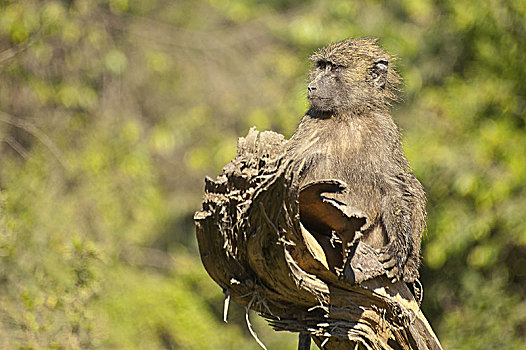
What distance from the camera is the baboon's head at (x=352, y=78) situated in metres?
2.26

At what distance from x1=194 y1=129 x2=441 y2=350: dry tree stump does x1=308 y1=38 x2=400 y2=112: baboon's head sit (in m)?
0.39

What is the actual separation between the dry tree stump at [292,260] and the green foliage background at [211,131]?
6.66ft

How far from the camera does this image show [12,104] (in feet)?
20.0

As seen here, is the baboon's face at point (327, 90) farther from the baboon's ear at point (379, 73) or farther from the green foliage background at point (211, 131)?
the green foliage background at point (211, 131)

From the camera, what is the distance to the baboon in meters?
2.11

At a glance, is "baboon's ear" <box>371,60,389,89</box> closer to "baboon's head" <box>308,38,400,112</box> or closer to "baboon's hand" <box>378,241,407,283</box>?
"baboon's head" <box>308,38,400,112</box>

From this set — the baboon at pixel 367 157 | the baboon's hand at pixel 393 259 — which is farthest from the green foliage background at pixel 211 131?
the baboon's hand at pixel 393 259

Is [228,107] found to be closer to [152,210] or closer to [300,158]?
[152,210]

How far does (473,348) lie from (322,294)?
4306mm

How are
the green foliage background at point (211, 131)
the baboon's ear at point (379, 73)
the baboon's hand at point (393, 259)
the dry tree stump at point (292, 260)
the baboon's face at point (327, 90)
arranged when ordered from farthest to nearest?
the green foliage background at point (211, 131) < the baboon's ear at point (379, 73) < the baboon's face at point (327, 90) < the baboon's hand at point (393, 259) < the dry tree stump at point (292, 260)

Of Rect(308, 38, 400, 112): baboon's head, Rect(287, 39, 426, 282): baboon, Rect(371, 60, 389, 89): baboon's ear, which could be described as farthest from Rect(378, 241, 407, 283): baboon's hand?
Rect(371, 60, 389, 89): baboon's ear

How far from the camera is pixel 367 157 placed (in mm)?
2146

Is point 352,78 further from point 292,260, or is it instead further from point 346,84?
point 292,260

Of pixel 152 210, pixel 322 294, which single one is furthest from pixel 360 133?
pixel 152 210
